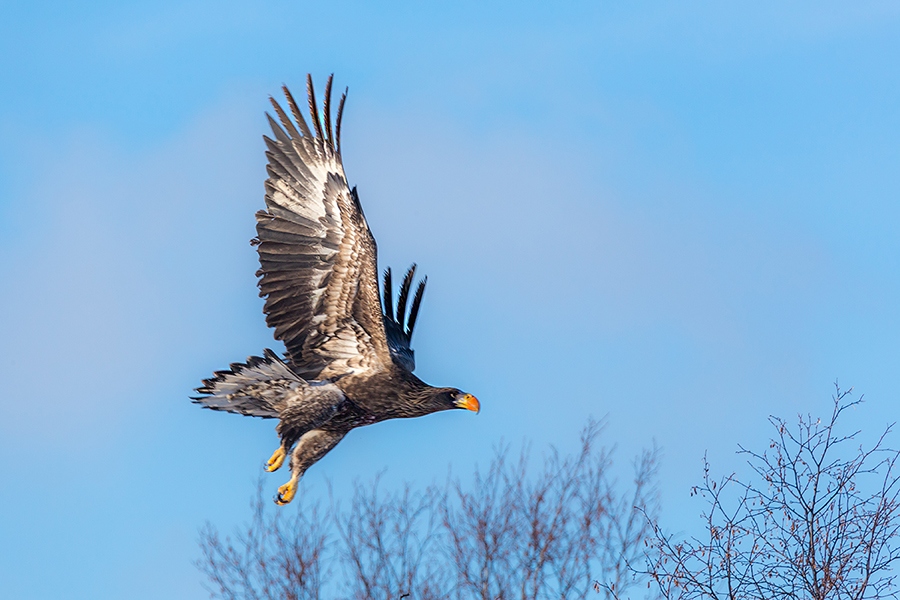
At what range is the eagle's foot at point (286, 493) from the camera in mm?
9484

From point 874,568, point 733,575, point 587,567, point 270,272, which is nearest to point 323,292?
point 270,272

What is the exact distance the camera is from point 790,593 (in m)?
8.03

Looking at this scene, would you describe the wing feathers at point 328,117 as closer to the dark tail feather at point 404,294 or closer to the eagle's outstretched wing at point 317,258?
the eagle's outstretched wing at point 317,258

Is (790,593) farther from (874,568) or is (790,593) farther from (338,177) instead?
(338,177)

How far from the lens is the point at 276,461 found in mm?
9516

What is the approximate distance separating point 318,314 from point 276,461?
1.17 metres

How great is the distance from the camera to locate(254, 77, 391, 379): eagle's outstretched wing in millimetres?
9977

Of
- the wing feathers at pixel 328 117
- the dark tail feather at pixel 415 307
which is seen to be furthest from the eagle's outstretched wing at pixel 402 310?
the wing feathers at pixel 328 117

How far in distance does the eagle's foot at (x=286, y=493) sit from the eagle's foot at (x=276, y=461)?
15cm

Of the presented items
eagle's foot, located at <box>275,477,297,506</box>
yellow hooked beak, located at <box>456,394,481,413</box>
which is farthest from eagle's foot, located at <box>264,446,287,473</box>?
yellow hooked beak, located at <box>456,394,481,413</box>

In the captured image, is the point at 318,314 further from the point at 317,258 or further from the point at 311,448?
the point at 311,448

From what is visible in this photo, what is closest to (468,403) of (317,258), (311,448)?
(311,448)

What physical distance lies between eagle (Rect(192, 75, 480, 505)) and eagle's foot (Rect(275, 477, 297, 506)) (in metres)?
0.27

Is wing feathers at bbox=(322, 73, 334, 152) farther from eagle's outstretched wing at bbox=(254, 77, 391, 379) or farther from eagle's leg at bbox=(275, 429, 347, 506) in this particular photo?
eagle's leg at bbox=(275, 429, 347, 506)
